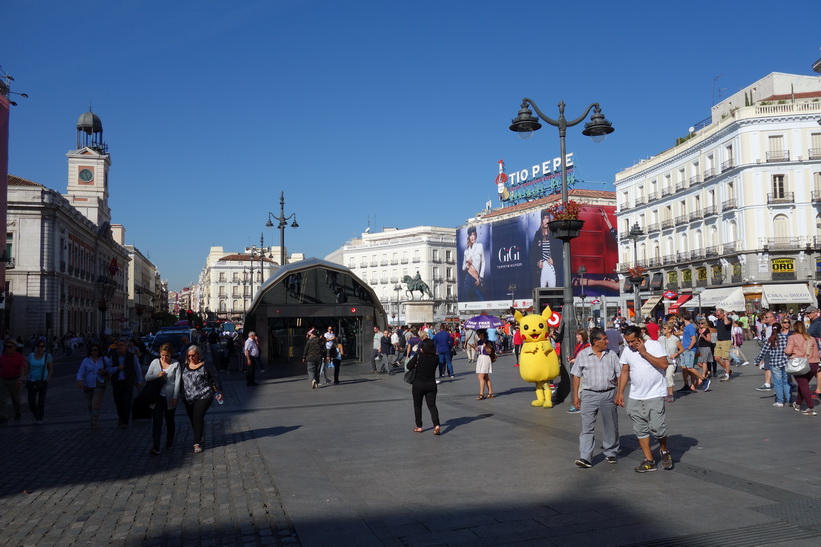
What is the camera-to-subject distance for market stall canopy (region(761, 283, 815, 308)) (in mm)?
41438

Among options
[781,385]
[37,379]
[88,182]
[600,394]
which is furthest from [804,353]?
[88,182]

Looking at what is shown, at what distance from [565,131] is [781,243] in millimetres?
35803

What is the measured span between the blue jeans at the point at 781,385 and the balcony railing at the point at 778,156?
37.2 metres

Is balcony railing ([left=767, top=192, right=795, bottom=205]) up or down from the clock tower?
down

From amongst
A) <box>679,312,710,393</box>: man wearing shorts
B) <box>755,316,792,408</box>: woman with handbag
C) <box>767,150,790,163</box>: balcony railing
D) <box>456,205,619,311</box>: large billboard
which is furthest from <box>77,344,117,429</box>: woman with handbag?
<box>456,205,619,311</box>: large billboard

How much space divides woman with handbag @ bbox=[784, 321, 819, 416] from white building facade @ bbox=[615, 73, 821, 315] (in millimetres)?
34618

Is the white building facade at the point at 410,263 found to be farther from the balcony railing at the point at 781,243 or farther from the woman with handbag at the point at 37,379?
the woman with handbag at the point at 37,379

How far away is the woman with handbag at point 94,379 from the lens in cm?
1148

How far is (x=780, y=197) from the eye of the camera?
144ft

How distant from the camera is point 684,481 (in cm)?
677

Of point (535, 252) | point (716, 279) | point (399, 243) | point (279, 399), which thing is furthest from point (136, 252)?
point (279, 399)

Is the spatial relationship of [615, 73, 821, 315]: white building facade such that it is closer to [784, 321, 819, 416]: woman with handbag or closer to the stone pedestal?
the stone pedestal

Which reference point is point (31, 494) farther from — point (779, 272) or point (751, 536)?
point (779, 272)

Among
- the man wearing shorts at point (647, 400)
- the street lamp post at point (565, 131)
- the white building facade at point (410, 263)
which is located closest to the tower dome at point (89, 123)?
the white building facade at point (410, 263)
